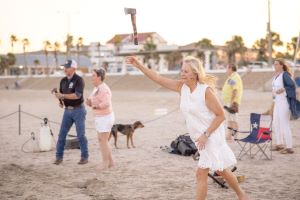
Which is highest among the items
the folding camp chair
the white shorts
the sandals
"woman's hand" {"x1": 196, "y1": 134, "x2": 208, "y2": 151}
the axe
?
the axe

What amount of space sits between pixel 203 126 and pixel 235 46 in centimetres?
9881

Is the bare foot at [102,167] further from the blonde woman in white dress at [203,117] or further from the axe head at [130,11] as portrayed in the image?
the axe head at [130,11]

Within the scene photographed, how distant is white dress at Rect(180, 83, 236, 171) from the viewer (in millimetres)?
4602

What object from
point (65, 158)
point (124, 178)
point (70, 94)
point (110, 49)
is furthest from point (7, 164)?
point (110, 49)

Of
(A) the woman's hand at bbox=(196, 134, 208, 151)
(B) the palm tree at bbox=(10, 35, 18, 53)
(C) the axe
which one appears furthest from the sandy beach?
(B) the palm tree at bbox=(10, 35, 18, 53)

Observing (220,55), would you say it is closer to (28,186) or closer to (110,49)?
(110,49)

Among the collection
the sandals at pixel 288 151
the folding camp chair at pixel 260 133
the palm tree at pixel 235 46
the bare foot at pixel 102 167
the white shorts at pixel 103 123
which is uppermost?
the palm tree at pixel 235 46

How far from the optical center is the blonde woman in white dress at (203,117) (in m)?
4.57

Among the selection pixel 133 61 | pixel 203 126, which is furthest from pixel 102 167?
pixel 203 126

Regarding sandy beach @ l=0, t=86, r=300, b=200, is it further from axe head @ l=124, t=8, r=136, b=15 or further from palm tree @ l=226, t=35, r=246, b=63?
palm tree @ l=226, t=35, r=246, b=63

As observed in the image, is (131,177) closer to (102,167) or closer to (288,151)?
(102,167)

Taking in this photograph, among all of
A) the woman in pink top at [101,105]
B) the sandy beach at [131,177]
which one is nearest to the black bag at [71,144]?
the sandy beach at [131,177]

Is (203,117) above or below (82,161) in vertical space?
above

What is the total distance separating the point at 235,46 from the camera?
101 m
